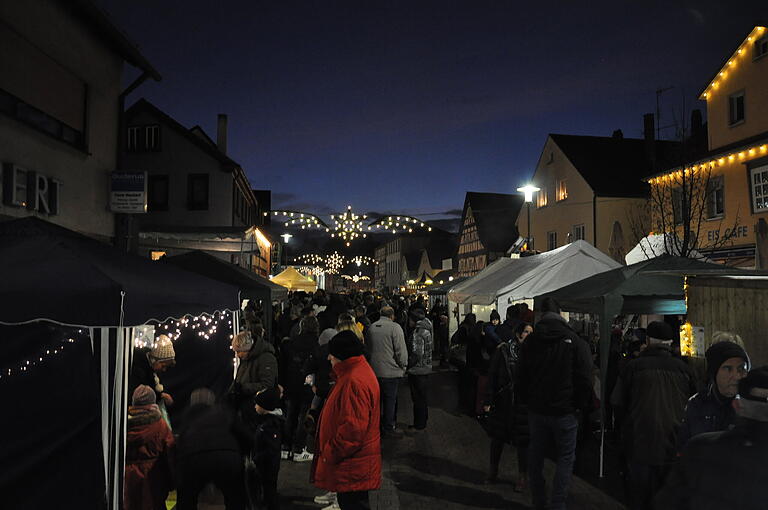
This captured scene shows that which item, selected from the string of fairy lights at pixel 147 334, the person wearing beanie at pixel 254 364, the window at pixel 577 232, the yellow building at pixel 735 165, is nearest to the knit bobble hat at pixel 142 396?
the string of fairy lights at pixel 147 334

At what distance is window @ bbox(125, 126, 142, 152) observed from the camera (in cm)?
2869

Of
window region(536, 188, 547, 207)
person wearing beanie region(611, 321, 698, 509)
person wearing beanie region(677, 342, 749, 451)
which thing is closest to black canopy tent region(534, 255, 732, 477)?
person wearing beanie region(611, 321, 698, 509)

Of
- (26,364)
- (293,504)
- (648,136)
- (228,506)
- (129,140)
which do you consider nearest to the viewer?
(228,506)

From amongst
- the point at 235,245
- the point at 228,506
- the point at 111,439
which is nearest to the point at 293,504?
the point at 228,506

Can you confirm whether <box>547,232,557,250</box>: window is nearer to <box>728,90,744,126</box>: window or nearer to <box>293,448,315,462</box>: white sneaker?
<box>728,90,744,126</box>: window

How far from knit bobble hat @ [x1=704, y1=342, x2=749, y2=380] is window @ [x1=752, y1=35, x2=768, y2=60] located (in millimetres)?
18642

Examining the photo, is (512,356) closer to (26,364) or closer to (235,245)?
(26,364)

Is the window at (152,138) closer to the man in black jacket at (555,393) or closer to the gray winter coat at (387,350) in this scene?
the gray winter coat at (387,350)

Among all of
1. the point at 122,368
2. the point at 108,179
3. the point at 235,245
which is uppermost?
the point at 108,179

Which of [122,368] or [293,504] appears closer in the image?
[122,368]

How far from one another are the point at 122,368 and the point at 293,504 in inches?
95.4

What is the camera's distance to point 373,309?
667 inches

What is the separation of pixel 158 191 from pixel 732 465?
94.3ft

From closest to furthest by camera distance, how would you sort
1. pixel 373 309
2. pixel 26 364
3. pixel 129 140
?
pixel 26 364 → pixel 373 309 → pixel 129 140
